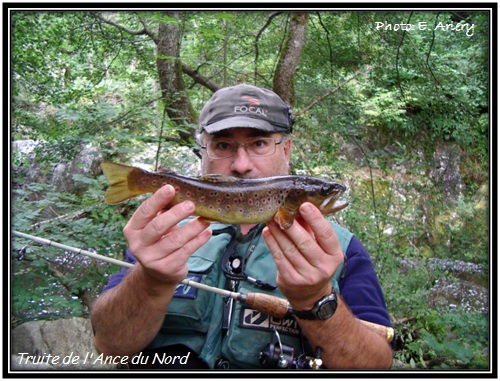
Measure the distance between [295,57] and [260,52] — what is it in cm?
154

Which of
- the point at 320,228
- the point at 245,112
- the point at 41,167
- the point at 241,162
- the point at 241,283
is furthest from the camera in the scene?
the point at 41,167

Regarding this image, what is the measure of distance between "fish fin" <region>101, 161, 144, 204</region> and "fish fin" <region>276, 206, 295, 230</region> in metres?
0.73

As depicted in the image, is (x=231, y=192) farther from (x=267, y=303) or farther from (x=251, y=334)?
(x=251, y=334)

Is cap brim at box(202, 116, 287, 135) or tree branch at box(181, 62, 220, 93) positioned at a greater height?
tree branch at box(181, 62, 220, 93)

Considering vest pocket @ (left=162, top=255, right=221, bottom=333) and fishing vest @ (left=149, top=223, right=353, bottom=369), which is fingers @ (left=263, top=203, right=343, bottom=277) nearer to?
fishing vest @ (left=149, top=223, right=353, bottom=369)

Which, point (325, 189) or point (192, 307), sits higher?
point (325, 189)

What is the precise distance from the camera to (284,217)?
200 cm

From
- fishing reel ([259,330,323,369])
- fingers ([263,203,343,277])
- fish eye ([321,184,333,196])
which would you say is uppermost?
fish eye ([321,184,333,196])

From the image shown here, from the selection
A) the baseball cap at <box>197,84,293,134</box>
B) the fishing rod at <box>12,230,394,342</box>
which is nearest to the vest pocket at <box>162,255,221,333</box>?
the fishing rod at <box>12,230,394,342</box>

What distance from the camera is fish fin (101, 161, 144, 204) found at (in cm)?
203

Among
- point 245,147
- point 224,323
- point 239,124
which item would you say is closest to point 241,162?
point 245,147

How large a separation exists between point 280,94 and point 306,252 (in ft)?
15.8

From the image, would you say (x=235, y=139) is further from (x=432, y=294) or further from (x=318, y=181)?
(x=432, y=294)

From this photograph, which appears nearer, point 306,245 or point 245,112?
point 306,245
